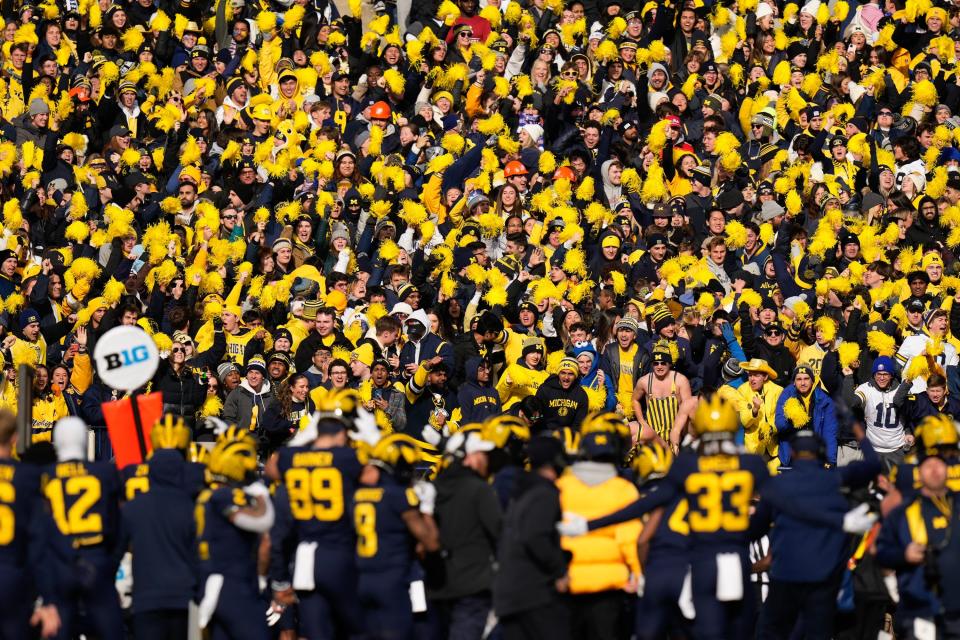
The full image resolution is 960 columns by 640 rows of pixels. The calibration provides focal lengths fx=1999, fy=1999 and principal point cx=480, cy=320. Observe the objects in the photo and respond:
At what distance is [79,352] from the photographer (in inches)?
785

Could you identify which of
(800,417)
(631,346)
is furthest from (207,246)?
(800,417)

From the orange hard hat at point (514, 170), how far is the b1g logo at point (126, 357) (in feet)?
25.3

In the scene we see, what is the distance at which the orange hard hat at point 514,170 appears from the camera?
21875 millimetres

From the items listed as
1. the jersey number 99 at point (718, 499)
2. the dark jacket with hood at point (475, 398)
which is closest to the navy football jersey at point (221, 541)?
the jersey number 99 at point (718, 499)

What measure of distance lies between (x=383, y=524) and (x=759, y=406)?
6.02 metres

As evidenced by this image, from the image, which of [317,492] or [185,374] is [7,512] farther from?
[185,374]

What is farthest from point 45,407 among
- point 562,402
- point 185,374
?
point 562,402

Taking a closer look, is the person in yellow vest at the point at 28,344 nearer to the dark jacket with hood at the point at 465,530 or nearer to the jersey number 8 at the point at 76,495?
the jersey number 8 at the point at 76,495

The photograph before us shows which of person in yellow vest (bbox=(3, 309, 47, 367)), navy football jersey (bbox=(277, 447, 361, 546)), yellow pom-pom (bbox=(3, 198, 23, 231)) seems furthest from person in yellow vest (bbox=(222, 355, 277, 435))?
yellow pom-pom (bbox=(3, 198, 23, 231))

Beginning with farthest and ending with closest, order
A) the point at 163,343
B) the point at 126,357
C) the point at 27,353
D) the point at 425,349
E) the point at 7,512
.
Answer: the point at 27,353 < the point at 163,343 < the point at 425,349 < the point at 126,357 < the point at 7,512

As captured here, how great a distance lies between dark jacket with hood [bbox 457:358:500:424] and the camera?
17.8m

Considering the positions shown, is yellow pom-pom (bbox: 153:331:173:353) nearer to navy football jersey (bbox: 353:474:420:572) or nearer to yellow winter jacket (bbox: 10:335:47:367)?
yellow winter jacket (bbox: 10:335:47:367)

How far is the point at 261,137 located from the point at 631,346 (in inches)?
250

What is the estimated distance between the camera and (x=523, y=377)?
1831 centimetres
